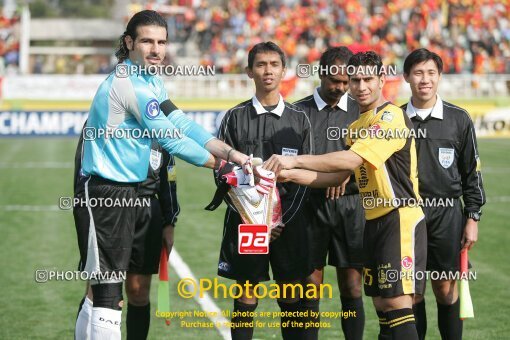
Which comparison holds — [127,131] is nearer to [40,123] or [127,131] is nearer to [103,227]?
[103,227]

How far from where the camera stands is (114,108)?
5457mm

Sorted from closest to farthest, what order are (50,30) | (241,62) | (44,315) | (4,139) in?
1. (44,315)
2. (4,139)
3. (241,62)
4. (50,30)

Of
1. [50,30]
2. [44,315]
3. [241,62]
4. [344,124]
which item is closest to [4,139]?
[241,62]

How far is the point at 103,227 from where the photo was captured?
5594mm

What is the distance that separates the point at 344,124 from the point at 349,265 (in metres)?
1.10

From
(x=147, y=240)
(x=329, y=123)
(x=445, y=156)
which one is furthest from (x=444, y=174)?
(x=147, y=240)

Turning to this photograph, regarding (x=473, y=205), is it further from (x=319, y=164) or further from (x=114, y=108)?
(x=114, y=108)

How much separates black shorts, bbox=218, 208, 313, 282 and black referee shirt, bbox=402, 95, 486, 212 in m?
1.01

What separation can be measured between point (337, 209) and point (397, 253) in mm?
1142

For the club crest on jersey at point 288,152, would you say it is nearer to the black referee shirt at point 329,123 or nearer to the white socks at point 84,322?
the black referee shirt at point 329,123

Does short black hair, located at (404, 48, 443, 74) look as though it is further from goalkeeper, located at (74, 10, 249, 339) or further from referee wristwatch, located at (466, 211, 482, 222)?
goalkeeper, located at (74, 10, 249, 339)

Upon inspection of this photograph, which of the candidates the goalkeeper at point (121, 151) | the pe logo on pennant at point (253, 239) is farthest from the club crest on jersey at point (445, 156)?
the goalkeeper at point (121, 151)

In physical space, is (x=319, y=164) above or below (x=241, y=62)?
below

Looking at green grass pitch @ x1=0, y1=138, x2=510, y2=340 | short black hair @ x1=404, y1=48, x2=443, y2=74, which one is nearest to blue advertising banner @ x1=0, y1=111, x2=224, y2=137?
green grass pitch @ x1=0, y1=138, x2=510, y2=340
